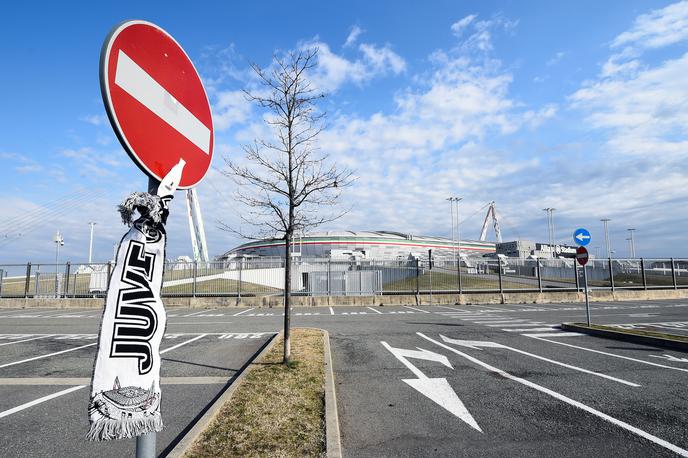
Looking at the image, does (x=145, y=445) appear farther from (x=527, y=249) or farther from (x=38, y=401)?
(x=527, y=249)

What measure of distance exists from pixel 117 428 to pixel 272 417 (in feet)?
10.9

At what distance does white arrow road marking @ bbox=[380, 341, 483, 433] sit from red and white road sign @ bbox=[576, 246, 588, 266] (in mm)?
7486

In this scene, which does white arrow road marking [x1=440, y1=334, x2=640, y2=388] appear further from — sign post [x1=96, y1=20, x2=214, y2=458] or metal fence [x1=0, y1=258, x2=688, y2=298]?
metal fence [x1=0, y1=258, x2=688, y2=298]

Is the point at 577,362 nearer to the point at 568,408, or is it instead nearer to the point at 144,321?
the point at 568,408

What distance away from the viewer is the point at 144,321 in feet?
4.81

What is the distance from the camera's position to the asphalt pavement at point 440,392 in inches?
158

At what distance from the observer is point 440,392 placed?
566cm

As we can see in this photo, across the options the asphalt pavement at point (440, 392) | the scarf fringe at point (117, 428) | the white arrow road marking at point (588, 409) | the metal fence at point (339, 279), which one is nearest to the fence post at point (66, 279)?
the metal fence at point (339, 279)

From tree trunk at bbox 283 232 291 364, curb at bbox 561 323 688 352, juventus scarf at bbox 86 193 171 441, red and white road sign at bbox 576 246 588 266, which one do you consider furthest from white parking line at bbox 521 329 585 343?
juventus scarf at bbox 86 193 171 441

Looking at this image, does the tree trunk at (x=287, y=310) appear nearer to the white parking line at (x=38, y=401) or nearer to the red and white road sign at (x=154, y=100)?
the white parking line at (x=38, y=401)

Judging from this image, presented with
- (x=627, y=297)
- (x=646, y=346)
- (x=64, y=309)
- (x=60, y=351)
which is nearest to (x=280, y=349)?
(x=60, y=351)

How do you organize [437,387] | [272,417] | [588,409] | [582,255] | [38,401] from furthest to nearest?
[582,255] → [437,387] → [38,401] → [588,409] → [272,417]

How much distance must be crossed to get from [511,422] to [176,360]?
6.74 metres

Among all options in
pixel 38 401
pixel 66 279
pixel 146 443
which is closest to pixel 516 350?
pixel 146 443
